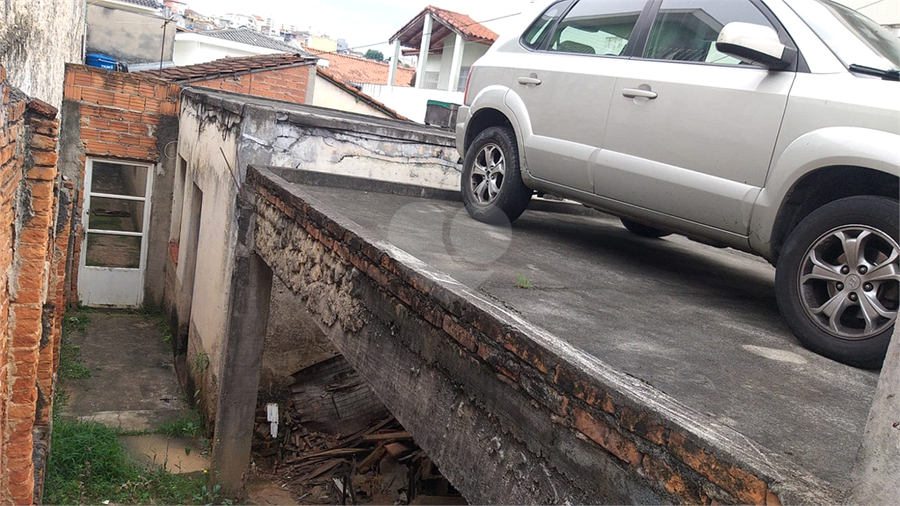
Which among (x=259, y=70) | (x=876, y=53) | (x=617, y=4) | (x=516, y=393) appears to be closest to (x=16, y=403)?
(x=516, y=393)

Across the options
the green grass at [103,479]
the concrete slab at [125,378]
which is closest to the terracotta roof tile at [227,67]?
the concrete slab at [125,378]

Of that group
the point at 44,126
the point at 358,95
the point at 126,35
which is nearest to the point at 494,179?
the point at 44,126

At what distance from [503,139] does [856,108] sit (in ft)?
8.58

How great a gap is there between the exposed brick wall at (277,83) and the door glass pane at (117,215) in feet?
11.4

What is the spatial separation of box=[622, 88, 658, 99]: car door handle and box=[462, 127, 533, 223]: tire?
44.4 inches

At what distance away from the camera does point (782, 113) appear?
134 inches

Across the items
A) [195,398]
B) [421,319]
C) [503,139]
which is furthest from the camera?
[195,398]

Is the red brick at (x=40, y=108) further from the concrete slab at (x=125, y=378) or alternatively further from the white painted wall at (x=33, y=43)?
the concrete slab at (x=125, y=378)

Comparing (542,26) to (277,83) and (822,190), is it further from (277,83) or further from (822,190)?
(277,83)

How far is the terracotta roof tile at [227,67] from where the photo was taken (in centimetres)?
1410

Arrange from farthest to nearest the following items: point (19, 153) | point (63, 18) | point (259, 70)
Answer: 1. point (259, 70)
2. point (63, 18)
3. point (19, 153)

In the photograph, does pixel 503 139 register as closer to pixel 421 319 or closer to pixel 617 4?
pixel 617 4

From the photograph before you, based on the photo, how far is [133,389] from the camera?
9.18m

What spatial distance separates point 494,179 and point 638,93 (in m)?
1.59
